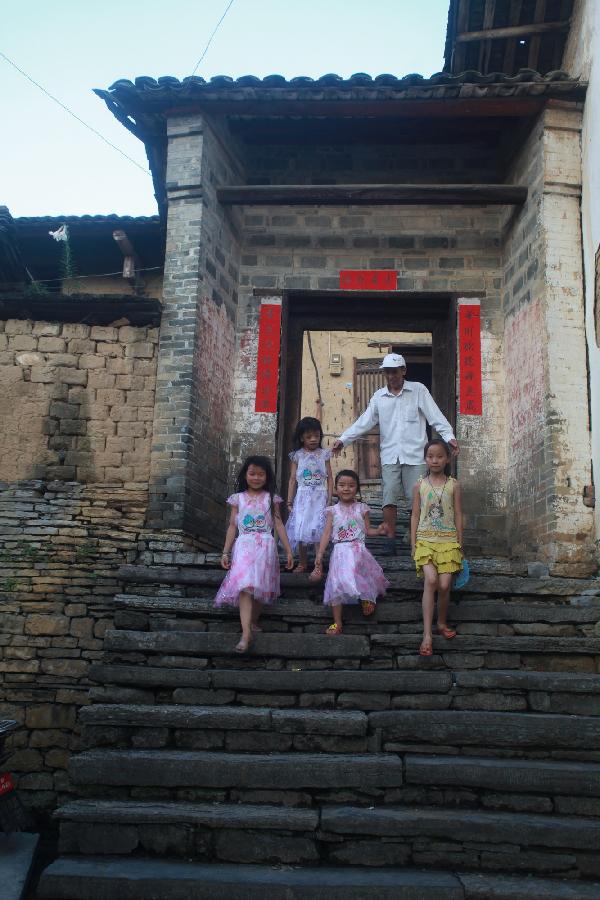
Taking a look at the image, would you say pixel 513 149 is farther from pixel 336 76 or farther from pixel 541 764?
pixel 541 764

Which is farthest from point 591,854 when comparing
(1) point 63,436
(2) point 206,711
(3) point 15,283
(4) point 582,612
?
(3) point 15,283

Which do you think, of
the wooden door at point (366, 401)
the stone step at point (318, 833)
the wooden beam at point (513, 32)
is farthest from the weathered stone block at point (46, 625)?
the wooden door at point (366, 401)

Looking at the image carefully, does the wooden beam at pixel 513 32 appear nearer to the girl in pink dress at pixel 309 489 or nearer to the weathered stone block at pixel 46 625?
the girl in pink dress at pixel 309 489

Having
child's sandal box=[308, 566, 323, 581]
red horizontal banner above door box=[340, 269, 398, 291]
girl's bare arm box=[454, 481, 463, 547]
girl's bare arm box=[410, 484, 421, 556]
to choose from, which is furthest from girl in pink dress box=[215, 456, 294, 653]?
red horizontal banner above door box=[340, 269, 398, 291]

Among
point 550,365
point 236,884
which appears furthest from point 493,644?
point 550,365

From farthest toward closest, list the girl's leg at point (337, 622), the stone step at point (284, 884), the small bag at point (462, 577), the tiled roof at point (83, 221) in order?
the tiled roof at point (83, 221), the small bag at point (462, 577), the girl's leg at point (337, 622), the stone step at point (284, 884)

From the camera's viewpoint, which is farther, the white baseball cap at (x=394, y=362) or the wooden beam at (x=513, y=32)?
the wooden beam at (x=513, y=32)

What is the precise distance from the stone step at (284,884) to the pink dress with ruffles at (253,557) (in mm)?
1781

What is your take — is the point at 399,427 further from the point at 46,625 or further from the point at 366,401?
the point at 366,401

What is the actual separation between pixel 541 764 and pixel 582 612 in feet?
4.77

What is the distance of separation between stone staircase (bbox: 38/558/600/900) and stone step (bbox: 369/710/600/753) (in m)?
0.01

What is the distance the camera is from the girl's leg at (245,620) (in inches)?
197

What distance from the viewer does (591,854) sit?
3.90m

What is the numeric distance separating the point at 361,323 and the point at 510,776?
19.8 ft
